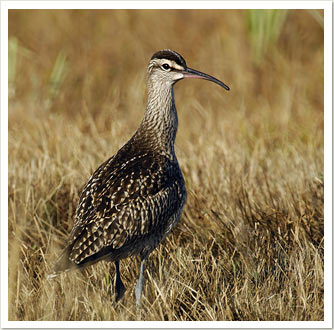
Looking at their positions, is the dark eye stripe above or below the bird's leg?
above

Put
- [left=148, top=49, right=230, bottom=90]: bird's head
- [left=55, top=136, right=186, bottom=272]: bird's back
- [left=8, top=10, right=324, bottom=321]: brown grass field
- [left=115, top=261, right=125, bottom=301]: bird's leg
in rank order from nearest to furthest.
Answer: [left=55, top=136, right=186, bottom=272]: bird's back < [left=8, top=10, right=324, bottom=321]: brown grass field < [left=115, top=261, right=125, bottom=301]: bird's leg < [left=148, top=49, right=230, bottom=90]: bird's head

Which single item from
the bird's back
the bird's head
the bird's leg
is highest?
the bird's head

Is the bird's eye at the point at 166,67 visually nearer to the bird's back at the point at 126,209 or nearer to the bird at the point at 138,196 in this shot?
the bird at the point at 138,196

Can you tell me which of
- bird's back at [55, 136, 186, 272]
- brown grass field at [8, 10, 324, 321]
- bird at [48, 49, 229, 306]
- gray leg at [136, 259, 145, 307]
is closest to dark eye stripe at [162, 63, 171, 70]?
bird at [48, 49, 229, 306]

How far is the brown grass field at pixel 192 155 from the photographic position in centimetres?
515

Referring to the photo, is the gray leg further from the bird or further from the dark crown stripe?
the dark crown stripe

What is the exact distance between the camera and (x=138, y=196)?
5.25 meters

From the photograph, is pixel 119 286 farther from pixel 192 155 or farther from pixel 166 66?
pixel 192 155

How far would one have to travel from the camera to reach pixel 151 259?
231 inches

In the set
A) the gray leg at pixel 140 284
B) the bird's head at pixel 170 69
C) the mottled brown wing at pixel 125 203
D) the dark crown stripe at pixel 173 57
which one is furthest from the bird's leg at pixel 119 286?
the dark crown stripe at pixel 173 57

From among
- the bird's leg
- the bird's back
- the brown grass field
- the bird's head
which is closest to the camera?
the bird's back

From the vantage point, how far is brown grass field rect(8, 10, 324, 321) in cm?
515

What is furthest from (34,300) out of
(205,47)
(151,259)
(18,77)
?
(205,47)

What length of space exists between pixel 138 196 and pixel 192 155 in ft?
7.51
